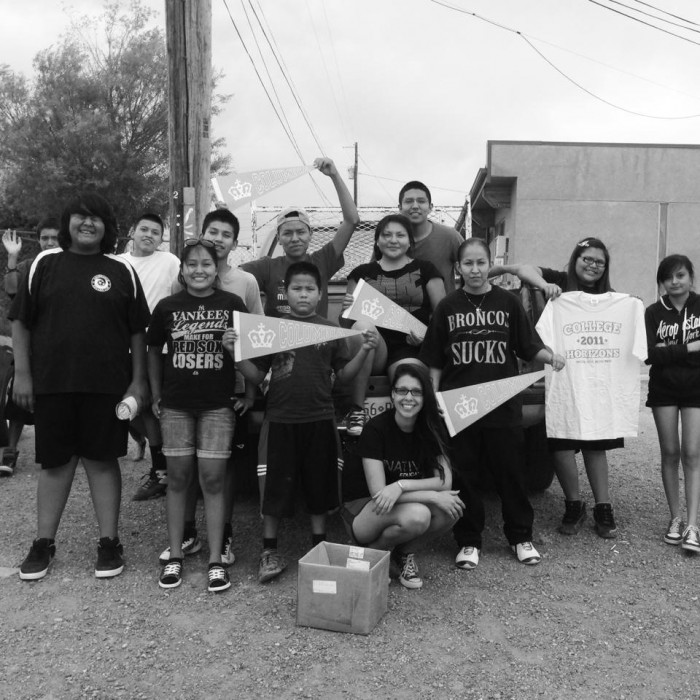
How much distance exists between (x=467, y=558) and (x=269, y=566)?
3.82 feet

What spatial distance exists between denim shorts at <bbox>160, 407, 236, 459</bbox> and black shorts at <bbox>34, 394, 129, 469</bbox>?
1.11 ft

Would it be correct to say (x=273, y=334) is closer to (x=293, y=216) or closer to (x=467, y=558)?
(x=293, y=216)

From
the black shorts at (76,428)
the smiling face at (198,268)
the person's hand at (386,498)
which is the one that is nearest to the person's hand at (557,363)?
the person's hand at (386,498)

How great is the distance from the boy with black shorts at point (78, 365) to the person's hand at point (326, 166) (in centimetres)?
140

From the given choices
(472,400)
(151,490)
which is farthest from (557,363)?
(151,490)

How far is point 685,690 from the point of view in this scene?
2.84m

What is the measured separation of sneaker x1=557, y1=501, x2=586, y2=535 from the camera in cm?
468

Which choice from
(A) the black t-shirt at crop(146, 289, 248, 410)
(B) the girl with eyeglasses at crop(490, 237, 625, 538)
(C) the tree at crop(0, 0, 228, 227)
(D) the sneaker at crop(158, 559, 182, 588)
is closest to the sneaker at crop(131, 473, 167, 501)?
(D) the sneaker at crop(158, 559, 182, 588)

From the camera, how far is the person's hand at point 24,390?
393 cm

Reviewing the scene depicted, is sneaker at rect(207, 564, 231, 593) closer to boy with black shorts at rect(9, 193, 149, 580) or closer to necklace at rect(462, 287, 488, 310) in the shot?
boy with black shorts at rect(9, 193, 149, 580)

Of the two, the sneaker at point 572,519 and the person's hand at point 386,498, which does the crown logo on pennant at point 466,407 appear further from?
the sneaker at point 572,519

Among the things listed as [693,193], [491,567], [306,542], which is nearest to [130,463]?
[306,542]

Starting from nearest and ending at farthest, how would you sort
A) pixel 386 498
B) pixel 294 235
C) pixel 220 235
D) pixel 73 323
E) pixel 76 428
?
pixel 386 498 < pixel 73 323 < pixel 76 428 < pixel 220 235 < pixel 294 235

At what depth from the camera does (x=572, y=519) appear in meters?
4.71
